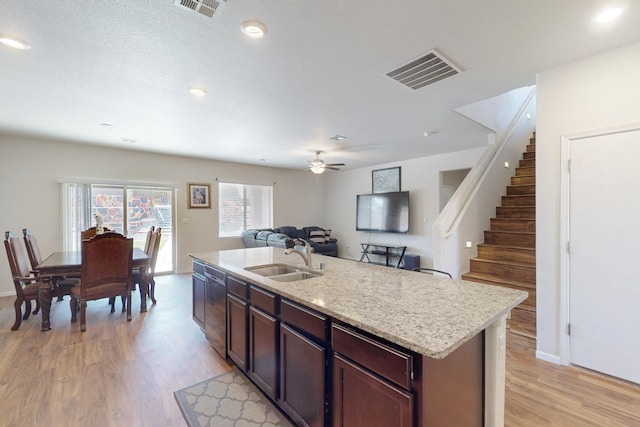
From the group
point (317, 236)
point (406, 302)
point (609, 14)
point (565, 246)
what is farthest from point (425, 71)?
point (317, 236)

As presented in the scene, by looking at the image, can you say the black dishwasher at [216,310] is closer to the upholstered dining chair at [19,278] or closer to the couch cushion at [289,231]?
the upholstered dining chair at [19,278]

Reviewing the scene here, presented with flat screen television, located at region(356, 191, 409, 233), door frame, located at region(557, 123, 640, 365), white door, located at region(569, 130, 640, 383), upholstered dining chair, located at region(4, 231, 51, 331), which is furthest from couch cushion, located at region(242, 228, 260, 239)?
white door, located at region(569, 130, 640, 383)

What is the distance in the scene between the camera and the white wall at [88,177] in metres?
4.58

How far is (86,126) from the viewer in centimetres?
399

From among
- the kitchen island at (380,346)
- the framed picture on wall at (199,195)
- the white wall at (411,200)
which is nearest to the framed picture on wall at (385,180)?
the white wall at (411,200)

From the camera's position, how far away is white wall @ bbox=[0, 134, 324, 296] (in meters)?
4.58

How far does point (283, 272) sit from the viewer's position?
8.47 feet

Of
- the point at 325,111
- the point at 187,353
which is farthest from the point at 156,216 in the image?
the point at 325,111

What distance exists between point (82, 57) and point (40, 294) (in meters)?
2.72

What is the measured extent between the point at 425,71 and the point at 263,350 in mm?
2621

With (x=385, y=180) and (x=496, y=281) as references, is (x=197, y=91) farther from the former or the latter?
(x=385, y=180)

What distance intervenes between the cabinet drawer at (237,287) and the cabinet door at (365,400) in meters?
1.02

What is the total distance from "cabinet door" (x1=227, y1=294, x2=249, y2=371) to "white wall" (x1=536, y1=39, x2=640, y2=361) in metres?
2.60

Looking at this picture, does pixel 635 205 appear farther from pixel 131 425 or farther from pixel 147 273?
pixel 147 273
